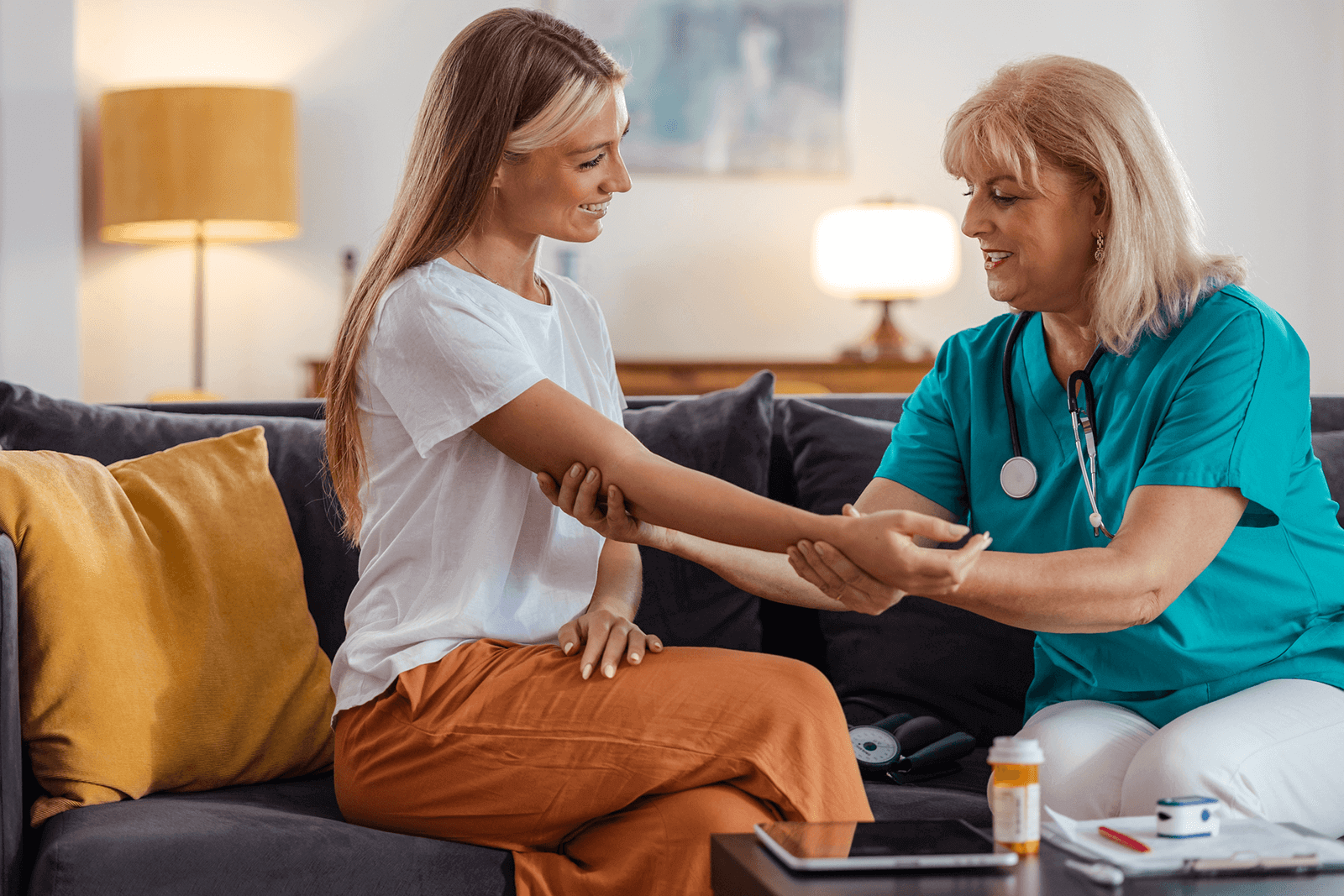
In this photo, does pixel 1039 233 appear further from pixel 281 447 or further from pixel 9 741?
pixel 9 741

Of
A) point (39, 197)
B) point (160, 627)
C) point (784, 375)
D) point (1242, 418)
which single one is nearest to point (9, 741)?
point (160, 627)

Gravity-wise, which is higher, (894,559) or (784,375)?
(894,559)

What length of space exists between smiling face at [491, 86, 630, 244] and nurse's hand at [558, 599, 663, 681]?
1.37 feet

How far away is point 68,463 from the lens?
1519mm

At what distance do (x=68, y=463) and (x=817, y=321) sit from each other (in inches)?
125

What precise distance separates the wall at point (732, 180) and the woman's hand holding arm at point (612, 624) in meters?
2.75

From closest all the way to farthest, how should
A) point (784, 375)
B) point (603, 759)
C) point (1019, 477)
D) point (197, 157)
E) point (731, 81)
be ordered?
point (603, 759)
point (1019, 477)
point (197, 157)
point (784, 375)
point (731, 81)

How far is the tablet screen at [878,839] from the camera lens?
966mm

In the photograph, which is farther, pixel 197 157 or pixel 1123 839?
pixel 197 157

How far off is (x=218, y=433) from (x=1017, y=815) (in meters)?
1.26

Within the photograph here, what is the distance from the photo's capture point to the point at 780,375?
3709 mm

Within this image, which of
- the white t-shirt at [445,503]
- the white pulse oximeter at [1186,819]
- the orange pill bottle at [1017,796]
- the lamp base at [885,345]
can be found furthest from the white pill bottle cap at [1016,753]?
the lamp base at [885,345]

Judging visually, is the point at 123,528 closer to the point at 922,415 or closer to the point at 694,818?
the point at 694,818

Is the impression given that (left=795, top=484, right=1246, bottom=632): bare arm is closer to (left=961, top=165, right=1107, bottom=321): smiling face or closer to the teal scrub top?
the teal scrub top
